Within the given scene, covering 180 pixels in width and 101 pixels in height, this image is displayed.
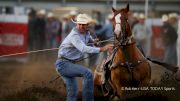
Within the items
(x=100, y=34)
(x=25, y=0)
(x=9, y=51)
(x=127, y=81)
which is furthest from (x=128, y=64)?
(x=25, y=0)

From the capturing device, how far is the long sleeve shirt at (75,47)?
28.3ft

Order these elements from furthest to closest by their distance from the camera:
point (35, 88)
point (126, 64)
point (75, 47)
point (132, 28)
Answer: point (132, 28) < point (35, 88) < point (126, 64) < point (75, 47)

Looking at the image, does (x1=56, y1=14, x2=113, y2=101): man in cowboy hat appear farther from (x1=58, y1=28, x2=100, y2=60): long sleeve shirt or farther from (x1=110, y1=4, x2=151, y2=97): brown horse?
(x1=110, y1=4, x2=151, y2=97): brown horse

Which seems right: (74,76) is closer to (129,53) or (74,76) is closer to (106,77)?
(106,77)

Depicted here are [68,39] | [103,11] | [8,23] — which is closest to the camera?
[68,39]

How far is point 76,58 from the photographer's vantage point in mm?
8969

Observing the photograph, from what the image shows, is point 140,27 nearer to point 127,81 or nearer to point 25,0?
point 127,81

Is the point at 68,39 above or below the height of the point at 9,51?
above

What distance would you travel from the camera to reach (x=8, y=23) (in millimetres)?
20016

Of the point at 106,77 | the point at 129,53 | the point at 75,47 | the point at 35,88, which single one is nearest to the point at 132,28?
the point at 35,88

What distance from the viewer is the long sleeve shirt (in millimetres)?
8633

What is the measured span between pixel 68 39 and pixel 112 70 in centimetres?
87

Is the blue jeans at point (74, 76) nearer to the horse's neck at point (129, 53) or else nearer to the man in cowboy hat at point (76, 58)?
the man in cowboy hat at point (76, 58)

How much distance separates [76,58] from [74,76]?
0.27m
